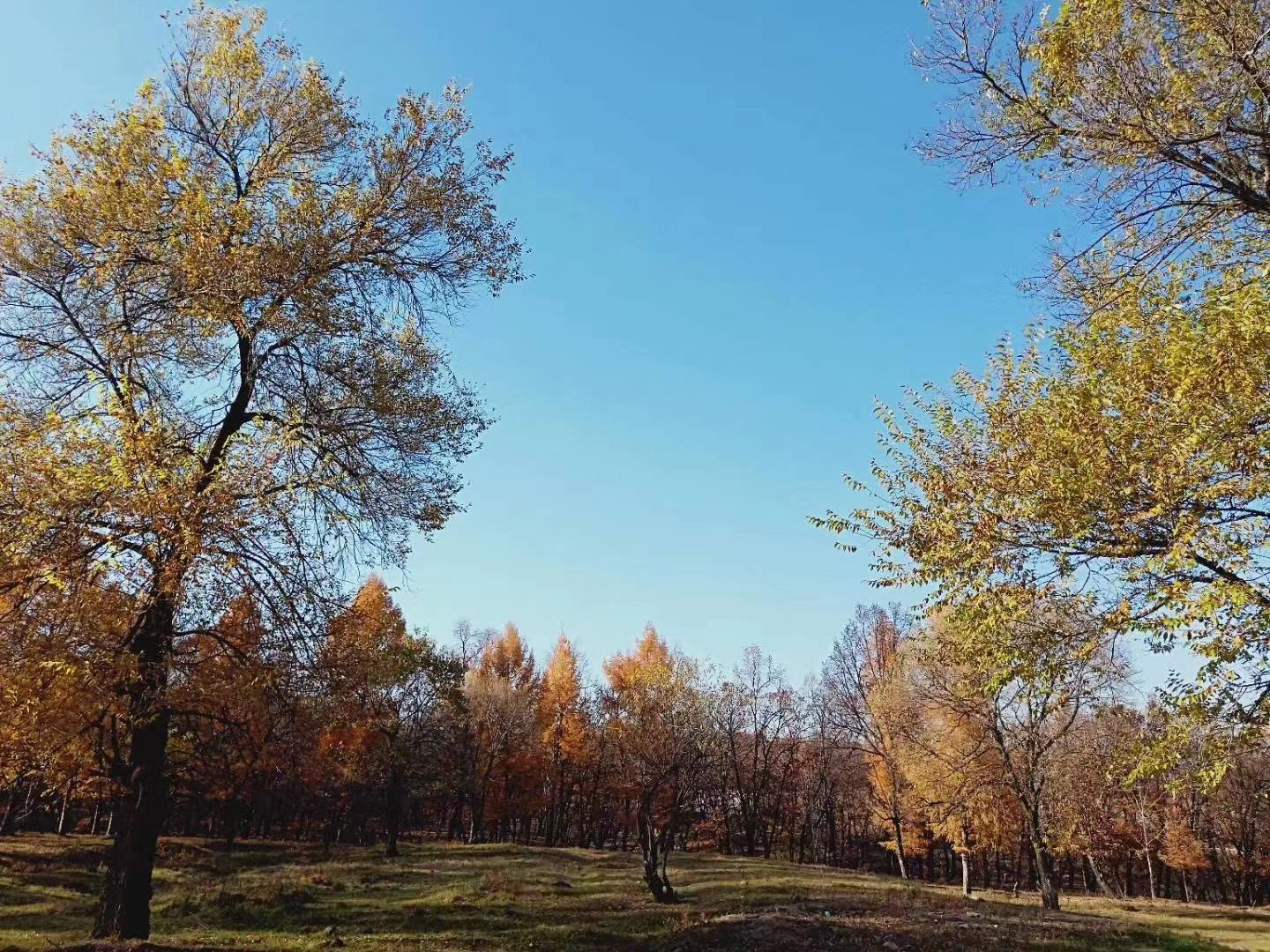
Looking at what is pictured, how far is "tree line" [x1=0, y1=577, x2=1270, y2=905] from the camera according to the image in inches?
445

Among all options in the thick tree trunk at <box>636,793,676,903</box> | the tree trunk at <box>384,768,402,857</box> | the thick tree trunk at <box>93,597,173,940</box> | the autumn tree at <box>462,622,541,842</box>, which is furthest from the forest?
the autumn tree at <box>462,622,541,842</box>

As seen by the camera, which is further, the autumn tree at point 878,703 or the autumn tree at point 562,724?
the autumn tree at point 562,724

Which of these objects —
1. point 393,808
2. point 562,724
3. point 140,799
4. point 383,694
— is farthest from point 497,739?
point 140,799

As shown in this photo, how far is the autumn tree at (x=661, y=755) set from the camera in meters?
23.5

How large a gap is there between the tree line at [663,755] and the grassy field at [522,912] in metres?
2.62

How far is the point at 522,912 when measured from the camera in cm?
1906

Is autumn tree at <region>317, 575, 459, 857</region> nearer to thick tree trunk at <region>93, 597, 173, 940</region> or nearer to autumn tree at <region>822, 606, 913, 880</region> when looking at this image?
thick tree trunk at <region>93, 597, 173, 940</region>

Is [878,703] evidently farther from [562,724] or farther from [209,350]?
[209,350]

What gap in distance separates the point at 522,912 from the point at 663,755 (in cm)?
750

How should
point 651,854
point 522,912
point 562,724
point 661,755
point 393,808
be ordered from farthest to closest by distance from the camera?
point 562,724
point 393,808
point 661,755
point 651,854
point 522,912

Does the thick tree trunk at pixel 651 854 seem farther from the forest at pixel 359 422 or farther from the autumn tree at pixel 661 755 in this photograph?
the forest at pixel 359 422

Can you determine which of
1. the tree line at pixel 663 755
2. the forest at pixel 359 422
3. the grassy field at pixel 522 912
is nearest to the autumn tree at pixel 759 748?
the tree line at pixel 663 755

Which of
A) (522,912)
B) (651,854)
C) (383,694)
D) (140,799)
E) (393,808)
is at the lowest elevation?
(522,912)

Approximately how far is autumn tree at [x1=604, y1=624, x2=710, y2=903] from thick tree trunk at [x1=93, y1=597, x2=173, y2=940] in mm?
15010
